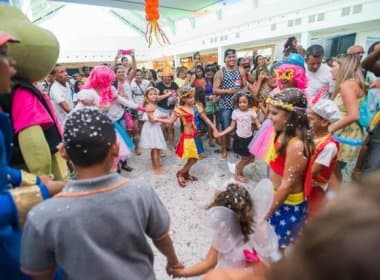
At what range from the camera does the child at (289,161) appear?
1.44m

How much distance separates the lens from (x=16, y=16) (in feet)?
4.17

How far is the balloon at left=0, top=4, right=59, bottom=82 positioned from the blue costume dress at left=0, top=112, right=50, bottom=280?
0.37 meters

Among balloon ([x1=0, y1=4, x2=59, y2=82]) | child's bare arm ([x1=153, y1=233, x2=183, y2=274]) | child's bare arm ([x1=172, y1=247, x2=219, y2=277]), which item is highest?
balloon ([x1=0, y1=4, x2=59, y2=82])

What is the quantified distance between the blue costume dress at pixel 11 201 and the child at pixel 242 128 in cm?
248

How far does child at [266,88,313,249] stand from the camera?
4.71ft

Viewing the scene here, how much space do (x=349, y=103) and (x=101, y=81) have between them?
2.54 m

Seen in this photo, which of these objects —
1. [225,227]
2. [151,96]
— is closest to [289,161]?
[225,227]

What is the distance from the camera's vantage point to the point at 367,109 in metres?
2.46

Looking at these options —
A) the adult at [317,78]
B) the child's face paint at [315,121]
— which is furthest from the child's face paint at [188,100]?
the child's face paint at [315,121]

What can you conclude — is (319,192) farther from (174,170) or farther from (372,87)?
(174,170)

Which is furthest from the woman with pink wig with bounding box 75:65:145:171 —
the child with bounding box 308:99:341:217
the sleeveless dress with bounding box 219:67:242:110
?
the child with bounding box 308:99:341:217

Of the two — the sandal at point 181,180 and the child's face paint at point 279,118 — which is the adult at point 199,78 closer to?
the sandal at point 181,180

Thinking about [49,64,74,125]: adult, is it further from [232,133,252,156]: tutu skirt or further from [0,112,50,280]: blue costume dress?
[0,112,50,280]: blue costume dress

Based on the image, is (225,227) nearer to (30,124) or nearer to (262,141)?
(30,124)
